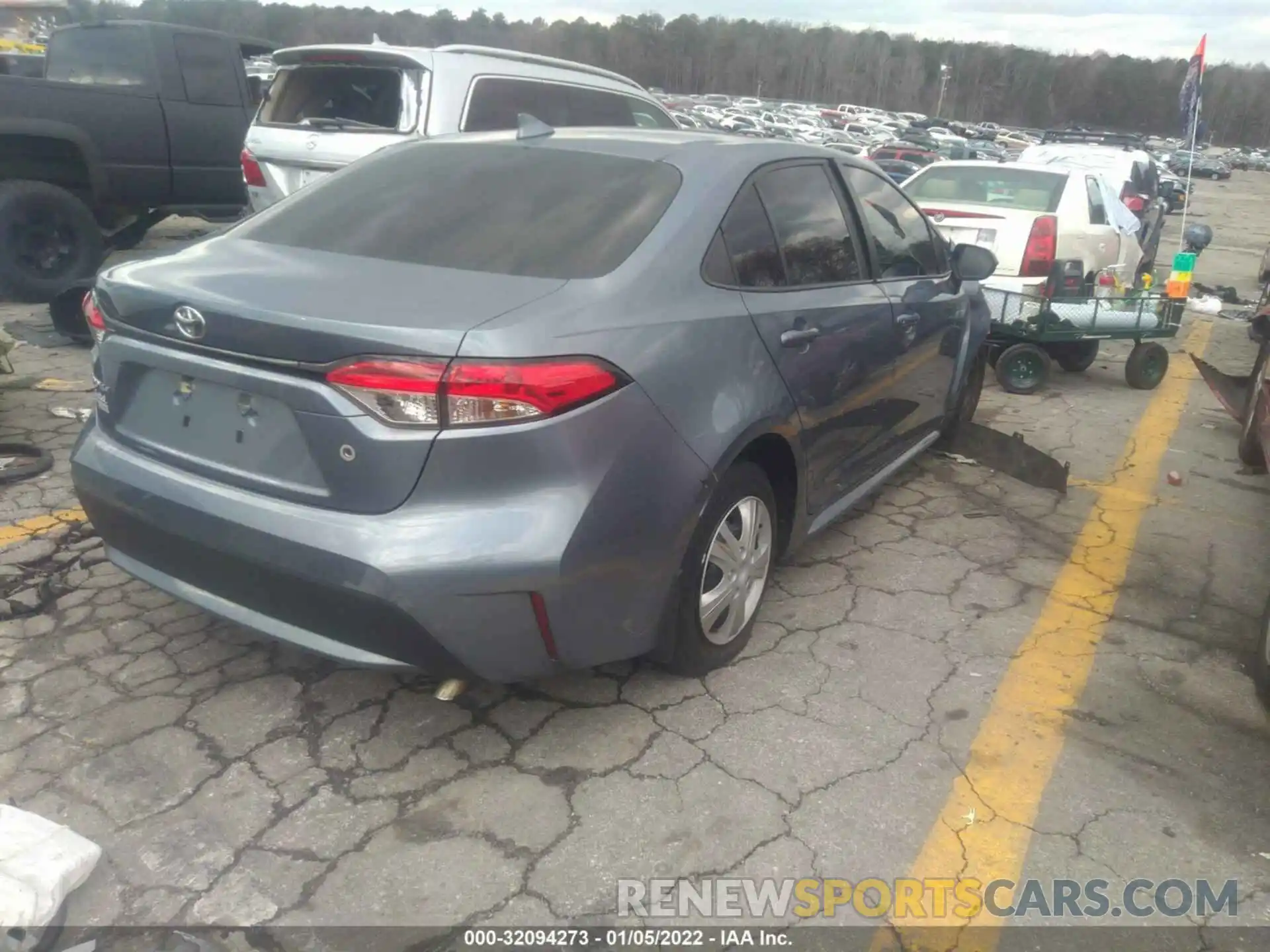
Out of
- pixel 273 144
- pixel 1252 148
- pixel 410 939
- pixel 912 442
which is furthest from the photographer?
pixel 1252 148

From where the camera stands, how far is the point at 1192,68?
38.3 ft

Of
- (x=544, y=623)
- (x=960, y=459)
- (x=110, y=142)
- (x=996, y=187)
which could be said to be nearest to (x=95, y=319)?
(x=544, y=623)

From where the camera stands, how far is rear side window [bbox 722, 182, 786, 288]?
2.89 meters

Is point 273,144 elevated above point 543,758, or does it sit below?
above

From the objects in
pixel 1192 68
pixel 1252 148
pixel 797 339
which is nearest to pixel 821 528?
pixel 797 339

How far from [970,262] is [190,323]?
3.58m

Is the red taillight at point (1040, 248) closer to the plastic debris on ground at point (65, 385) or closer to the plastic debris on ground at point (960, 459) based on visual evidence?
the plastic debris on ground at point (960, 459)

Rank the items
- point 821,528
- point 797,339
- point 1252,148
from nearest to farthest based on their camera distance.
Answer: point 797,339, point 821,528, point 1252,148

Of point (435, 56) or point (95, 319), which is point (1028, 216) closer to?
point (435, 56)

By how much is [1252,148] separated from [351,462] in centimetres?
13346

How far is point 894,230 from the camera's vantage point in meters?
4.04

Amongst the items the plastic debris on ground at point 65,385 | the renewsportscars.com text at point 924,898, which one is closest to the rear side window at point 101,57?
the plastic debris on ground at point 65,385

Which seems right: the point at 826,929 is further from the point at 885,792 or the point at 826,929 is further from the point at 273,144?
the point at 273,144

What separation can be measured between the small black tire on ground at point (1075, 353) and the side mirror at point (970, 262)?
3.07 metres
